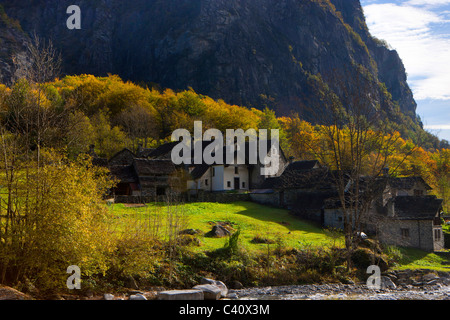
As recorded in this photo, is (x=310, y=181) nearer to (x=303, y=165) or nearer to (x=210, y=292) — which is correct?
(x=303, y=165)

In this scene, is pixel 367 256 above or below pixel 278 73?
below

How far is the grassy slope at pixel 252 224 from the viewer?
29.8 meters

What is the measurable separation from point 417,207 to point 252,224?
16903mm

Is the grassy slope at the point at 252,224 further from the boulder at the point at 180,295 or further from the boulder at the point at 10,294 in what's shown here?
the boulder at the point at 10,294

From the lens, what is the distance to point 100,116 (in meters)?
74.4

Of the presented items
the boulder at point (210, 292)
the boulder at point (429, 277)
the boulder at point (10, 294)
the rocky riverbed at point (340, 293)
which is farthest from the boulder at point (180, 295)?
the boulder at point (429, 277)

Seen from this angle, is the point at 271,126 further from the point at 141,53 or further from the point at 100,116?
the point at 141,53

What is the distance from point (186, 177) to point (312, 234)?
22.3 m

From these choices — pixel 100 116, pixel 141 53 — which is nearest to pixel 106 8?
pixel 141 53

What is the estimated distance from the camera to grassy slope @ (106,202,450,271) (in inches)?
1175

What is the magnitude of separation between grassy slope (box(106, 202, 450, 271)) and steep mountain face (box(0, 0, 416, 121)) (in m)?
94.8

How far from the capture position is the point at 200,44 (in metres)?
143

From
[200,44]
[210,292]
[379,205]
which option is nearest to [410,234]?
[379,205]

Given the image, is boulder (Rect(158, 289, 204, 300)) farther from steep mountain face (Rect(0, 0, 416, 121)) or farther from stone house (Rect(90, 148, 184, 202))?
steep mountain face (Rect(0, 0, 416, 121))
